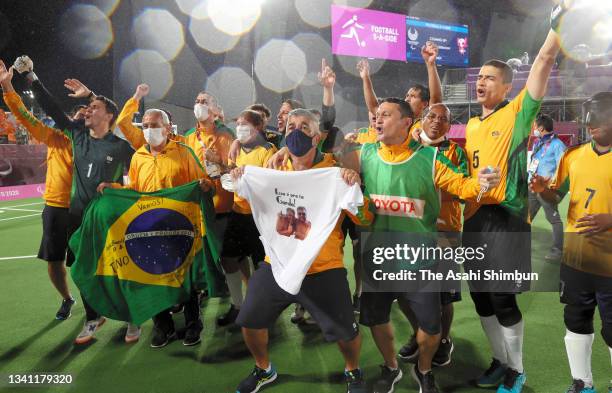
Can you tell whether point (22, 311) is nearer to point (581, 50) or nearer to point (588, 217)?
point (588, 217)

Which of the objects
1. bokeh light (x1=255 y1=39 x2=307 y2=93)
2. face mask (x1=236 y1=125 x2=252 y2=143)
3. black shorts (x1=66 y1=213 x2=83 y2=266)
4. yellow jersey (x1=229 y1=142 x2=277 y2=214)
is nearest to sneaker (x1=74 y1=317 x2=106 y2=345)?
black shorts (x1=66 y1=213 x2=83 y2=266)

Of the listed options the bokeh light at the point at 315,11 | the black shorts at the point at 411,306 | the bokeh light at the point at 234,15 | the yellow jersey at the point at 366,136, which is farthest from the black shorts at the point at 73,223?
the bokeh light at the point at 315,11

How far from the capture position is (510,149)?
119 inches

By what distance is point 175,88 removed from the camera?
14555 mm

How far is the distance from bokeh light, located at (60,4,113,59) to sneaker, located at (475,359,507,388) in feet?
49.1

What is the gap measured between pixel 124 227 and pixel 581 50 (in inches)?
1164

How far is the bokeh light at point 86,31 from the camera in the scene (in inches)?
626

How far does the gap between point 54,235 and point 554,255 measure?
6.88 metres

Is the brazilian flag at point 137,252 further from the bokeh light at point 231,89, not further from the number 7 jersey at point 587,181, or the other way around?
the bokeh light at point 231,89

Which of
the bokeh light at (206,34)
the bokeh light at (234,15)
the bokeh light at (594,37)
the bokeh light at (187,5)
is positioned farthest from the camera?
the bokeh light at (594,37)

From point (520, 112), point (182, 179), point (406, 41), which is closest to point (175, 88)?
point (182, 179)

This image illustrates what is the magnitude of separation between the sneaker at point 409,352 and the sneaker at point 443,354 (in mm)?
179

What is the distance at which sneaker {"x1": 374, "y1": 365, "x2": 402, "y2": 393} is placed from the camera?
3.13m

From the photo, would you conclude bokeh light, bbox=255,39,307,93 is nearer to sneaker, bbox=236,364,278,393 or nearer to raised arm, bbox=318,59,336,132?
raised arm, bbox=318,59,336,132
